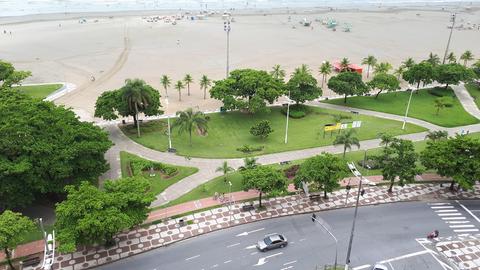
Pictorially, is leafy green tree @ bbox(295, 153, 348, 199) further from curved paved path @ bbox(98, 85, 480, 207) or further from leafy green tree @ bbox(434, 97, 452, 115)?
leafy green tree @ bbox(434, 97, 452, 115)

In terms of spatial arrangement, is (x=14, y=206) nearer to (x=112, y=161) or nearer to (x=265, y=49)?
(x=112, y=161)

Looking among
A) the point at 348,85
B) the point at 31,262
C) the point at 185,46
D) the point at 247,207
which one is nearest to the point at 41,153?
the point at 31,262

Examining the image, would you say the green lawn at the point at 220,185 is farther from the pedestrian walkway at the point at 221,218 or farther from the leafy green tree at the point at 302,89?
the leafy green tree at the point at 302,89

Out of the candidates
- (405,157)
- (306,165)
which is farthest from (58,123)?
(405,157)

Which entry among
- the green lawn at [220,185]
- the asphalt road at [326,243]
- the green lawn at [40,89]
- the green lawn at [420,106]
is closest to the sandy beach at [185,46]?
the green lawn at [40,89]

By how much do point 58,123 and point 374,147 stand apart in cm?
5014

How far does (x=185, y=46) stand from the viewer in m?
133

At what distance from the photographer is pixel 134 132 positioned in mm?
72000

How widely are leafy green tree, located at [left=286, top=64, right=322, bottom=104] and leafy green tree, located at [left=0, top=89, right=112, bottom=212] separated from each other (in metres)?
41.1

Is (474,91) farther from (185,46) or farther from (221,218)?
(185,46)

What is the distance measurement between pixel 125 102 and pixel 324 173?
124ft

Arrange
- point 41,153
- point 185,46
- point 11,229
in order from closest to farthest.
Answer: point 11,229, point 41,153, point 185,46

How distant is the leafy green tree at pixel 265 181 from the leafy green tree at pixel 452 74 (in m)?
64.0

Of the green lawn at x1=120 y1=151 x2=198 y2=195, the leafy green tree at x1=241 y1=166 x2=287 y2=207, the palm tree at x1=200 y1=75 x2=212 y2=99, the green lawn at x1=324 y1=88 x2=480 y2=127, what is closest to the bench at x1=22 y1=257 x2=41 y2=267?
the green lawn at x1=120 y1=151 x2=198 y2=195
